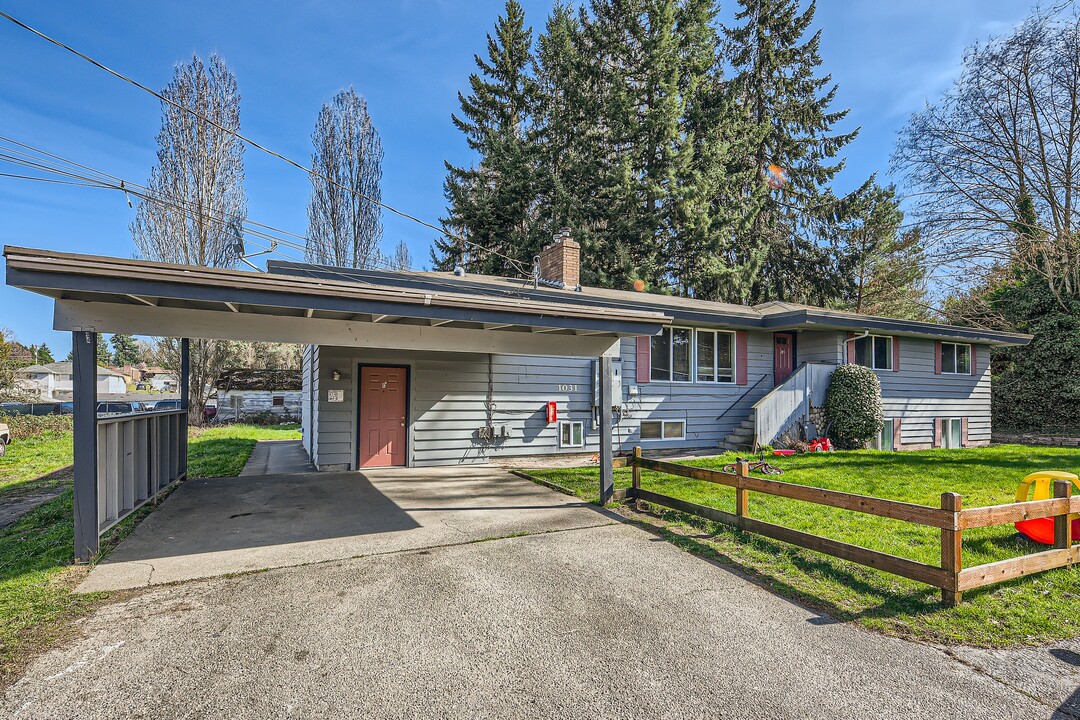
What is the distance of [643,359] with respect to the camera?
38.1ft

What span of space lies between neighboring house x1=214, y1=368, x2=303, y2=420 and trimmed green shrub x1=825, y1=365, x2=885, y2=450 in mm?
18495

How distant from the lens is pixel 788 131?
25406 mm

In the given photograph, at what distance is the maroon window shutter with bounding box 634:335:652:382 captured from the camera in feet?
38.0

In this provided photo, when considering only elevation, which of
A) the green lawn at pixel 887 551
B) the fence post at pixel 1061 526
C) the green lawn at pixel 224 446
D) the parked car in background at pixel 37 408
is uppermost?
the fence post at pixel 1061 526

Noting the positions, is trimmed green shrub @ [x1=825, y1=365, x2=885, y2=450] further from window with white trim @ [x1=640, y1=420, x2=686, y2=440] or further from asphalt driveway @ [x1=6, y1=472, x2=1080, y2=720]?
asphalt driveway @ [x1=6, y1=472, x2=1080, y2=720]

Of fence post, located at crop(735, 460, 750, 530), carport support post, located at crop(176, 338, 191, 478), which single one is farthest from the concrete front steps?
carport support post, located at crop(176, 338, 191, 478)

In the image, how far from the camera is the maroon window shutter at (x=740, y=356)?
12.7 meters

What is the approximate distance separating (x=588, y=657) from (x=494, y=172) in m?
23.0

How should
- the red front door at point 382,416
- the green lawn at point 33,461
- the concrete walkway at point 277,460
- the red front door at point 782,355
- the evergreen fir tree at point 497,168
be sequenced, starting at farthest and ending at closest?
1. the evergreen fir tree at point 497,168
2. the red front door at point 782,355
3. the concrete walkway at point 277,460
4. the red front door at point 382,416
5. the green lawn at point 33,461

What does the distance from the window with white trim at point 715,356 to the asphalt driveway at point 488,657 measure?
8.57 meters

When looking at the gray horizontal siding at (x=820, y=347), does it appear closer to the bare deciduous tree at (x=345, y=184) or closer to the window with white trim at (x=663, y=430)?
the window with white trim at (x=663, y=430)

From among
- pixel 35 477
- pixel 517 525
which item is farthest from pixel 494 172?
pixel 517 525

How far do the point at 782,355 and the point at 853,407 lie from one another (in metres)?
2.15

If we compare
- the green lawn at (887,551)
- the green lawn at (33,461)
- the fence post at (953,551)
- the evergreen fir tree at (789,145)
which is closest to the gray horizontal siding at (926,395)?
the green lawn at (887,551)
